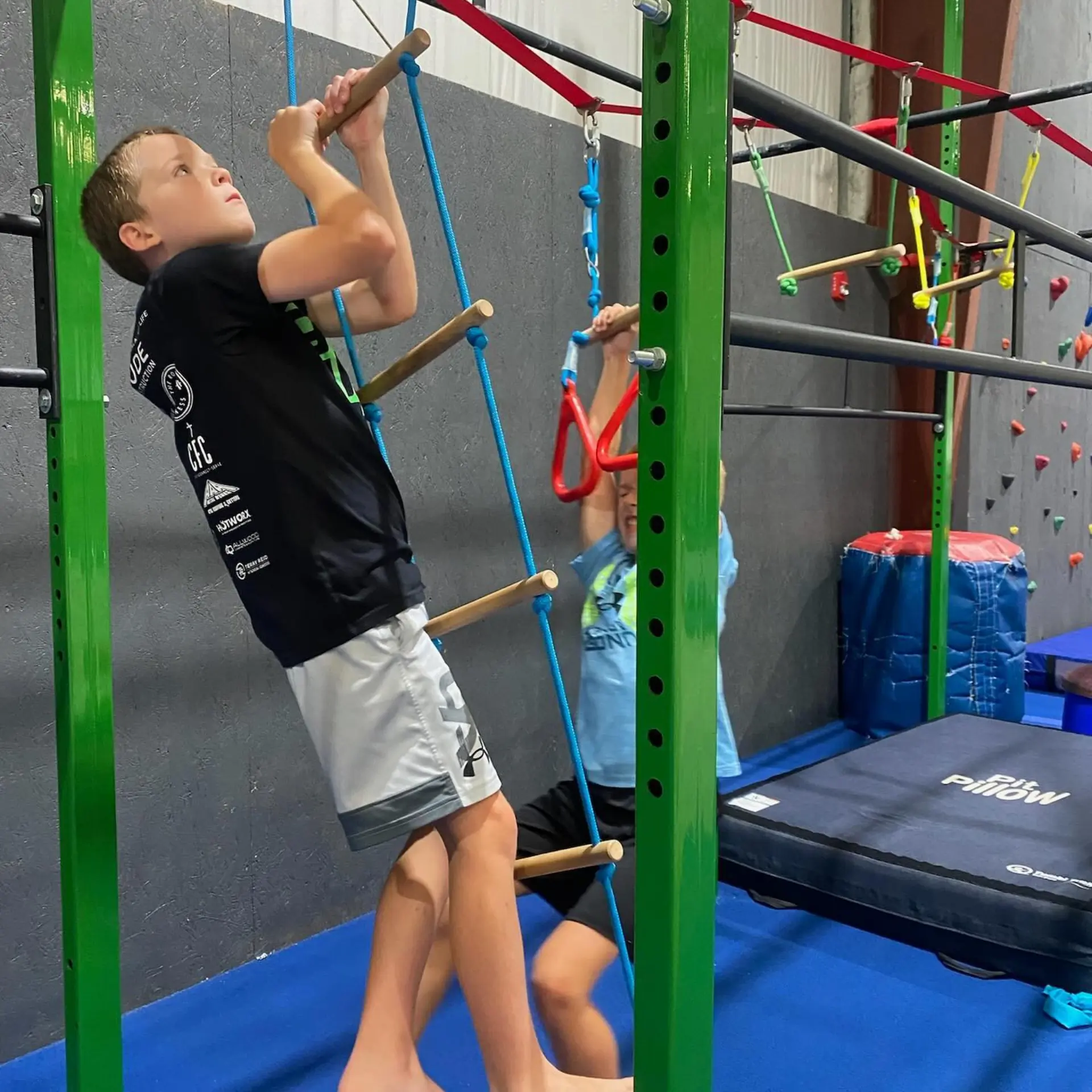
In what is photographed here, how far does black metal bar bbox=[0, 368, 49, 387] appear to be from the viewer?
104cm

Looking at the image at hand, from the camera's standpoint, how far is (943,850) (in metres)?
1.46

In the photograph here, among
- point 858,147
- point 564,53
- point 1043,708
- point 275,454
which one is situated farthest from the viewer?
point 1043,708

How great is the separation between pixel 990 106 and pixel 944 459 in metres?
0.86

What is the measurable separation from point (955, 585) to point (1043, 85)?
2490mm

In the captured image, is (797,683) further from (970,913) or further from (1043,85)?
(1043,85)

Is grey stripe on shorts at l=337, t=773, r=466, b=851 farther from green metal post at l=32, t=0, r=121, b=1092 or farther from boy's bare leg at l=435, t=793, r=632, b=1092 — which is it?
green metal post at l=32, t=0, r=121, b=1092

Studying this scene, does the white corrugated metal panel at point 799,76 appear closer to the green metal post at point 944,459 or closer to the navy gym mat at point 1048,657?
the green metal post at point 944,459

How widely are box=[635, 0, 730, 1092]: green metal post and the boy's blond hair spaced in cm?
59

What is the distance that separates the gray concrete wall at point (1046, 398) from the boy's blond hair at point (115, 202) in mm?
3396

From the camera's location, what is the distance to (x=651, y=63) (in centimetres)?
80

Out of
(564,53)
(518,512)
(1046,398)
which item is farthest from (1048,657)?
(518,512)

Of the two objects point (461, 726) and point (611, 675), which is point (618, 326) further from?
point (461, 726)

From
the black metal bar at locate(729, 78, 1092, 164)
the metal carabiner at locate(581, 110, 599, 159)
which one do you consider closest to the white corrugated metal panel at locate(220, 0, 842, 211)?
the black metal bar at locate(729, 78, 1092, 164)

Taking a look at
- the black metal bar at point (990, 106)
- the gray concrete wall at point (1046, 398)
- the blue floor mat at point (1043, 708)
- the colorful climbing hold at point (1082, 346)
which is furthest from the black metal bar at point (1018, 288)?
the colorful climbing hold at point (1082, 346)
